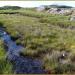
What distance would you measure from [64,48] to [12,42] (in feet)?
14.6

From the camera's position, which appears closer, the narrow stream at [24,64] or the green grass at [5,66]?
the green grass at [5,66]

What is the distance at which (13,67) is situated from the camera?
1176 cm

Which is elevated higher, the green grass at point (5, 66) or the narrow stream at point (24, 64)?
the green grass at point (5, 66)

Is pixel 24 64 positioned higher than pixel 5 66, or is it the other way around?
pixel 5 66

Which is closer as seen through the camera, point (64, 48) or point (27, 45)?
point (64, 48)

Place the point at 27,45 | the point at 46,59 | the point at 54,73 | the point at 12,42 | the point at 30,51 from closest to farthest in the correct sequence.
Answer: the point at 54,73, the point at 46,59, the point at 30,51, the point at 27,45, the point at 12,42

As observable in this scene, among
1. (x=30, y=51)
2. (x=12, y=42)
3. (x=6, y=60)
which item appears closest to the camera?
(x=6, y=60)

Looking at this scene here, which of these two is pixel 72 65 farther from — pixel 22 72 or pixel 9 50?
pixel 9 50

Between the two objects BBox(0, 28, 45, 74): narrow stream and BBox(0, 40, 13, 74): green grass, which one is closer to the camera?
BBox(0, 40, 13, 74): green grass

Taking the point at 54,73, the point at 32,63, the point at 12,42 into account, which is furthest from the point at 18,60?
the point at 12,42

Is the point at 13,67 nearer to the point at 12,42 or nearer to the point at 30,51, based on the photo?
the point at 30,51

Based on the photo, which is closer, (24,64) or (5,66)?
(5,66)

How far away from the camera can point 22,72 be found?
11555 millimetres

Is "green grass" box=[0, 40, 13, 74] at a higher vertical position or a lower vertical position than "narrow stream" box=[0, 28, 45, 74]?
higher
